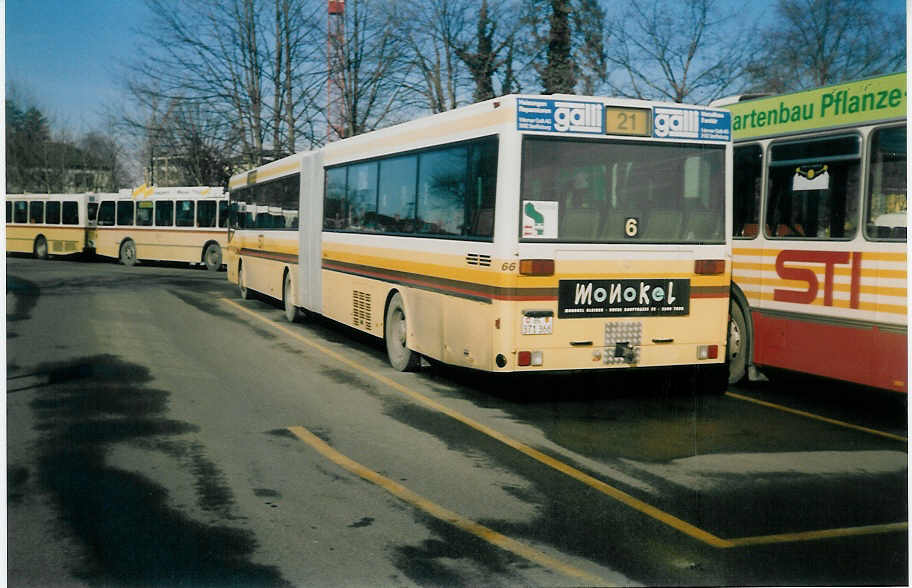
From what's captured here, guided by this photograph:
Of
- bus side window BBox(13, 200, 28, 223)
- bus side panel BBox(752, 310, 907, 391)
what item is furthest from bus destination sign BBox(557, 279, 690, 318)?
bus side window BBox(13, 200, 28, 223)

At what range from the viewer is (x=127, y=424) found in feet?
26.3

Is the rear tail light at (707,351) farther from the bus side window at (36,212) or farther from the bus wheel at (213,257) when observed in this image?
the bus side window at (36,212)

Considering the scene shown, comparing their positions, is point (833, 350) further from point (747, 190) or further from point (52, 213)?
point (52, 213)

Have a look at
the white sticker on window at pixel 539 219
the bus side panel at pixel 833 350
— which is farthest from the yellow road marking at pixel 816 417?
the white sticker on window at pixel 539 219

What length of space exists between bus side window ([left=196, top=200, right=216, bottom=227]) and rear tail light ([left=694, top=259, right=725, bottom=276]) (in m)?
25.1

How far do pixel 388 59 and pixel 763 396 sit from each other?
2165 cm

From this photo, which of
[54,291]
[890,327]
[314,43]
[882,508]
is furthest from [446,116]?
[314,43]

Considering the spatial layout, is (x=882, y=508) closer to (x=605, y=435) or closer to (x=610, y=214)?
Result: (x=605, y=435)

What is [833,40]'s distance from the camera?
57.3 feet

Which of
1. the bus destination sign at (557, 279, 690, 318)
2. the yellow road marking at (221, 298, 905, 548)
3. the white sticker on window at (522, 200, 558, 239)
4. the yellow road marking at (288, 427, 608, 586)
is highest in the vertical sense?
the white sticker on window at (522, 200, 558, 239)

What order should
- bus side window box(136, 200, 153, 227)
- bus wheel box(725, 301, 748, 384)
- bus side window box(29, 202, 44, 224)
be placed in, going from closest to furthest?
bus wheel box(725, 301, 748, 384) → bus side window box(29, 202, 44, 224) → bus side window box(136, 200, 153, 227)

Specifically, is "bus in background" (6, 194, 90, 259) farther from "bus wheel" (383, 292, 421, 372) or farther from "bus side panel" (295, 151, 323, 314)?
"bus wheel" (383, 292, 421, 372)

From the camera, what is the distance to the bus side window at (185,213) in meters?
32.3

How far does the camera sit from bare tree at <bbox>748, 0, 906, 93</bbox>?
612 inches
